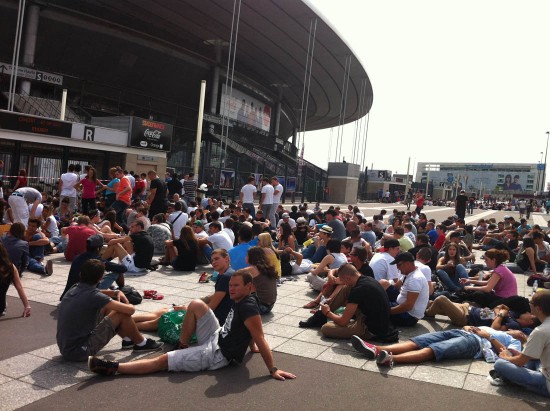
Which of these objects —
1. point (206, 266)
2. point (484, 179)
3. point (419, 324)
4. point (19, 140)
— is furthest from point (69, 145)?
point (484, 179)

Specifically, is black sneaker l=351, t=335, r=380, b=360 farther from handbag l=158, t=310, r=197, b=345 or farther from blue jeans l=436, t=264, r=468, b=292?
blue jeans l=436, t=264, r=468, b=292

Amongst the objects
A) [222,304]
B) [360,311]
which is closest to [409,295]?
[360,311]

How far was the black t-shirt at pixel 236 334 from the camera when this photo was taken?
4805mm

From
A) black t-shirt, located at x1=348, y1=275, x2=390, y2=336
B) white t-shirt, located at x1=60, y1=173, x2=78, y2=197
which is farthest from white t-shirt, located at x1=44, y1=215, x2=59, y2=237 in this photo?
black t-shirt, located at x1=348, y1=275, x2=390, y2=336

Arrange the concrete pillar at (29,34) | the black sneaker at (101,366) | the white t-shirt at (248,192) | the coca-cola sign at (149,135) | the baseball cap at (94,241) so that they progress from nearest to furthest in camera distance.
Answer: the black sneaker at (101,366)
the baseball cap at (94,241)
the white t-shirt at (248,192)
the coca-cola sign at (149,135)
the concrete pillar at (29,34)

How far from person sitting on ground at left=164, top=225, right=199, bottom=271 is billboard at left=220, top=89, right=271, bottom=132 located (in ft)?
106

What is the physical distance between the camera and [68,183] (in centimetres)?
1429

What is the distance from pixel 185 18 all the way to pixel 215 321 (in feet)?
110

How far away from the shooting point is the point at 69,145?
18.8m

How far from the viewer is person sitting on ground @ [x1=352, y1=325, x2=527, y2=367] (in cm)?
540

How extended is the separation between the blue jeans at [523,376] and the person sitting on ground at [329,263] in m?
3.84

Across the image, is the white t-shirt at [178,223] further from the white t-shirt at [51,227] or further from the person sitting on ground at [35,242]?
the person sitting on ground at [35,242]

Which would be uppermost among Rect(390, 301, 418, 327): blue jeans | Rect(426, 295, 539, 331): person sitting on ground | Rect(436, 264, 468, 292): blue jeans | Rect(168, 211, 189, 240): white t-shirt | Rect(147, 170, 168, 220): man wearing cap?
Rect(147, 170, 168, 220): man wearing cap

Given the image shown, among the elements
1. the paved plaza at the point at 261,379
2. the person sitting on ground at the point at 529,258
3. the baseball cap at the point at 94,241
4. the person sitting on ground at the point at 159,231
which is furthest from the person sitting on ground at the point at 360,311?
the person sitting on ground at the point at 529,258
